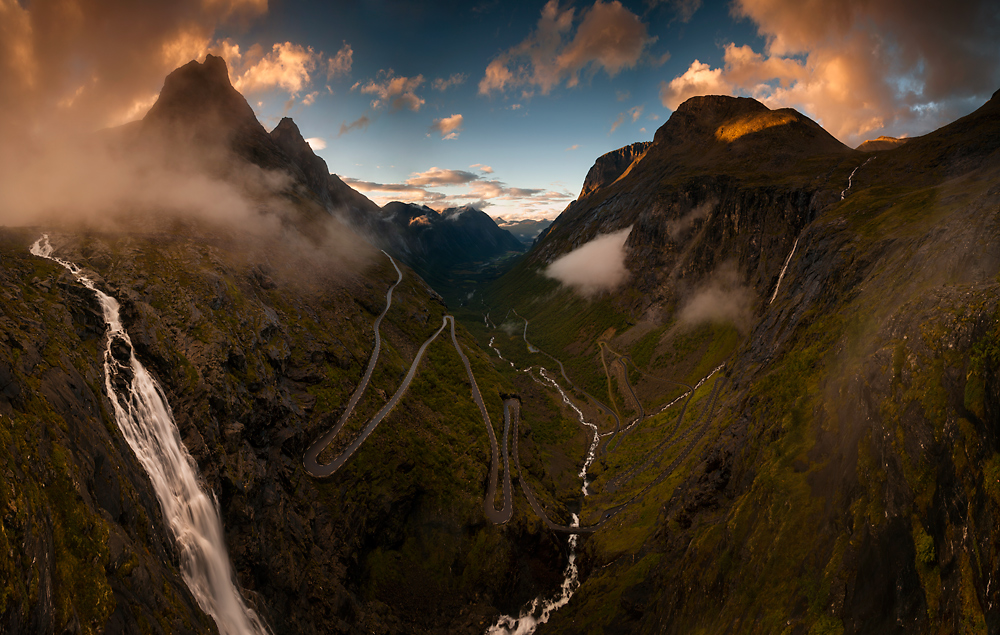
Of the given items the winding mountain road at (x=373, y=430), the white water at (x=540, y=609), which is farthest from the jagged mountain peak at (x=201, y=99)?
the white water at (x=540, y=609)

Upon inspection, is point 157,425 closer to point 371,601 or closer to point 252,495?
point 252,495

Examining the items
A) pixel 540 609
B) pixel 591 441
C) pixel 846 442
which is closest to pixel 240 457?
pixel 540 609

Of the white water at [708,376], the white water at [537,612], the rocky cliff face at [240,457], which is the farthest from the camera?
the white water at [708,376]

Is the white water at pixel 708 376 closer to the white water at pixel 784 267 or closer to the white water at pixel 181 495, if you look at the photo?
the white water at pixel 784 267

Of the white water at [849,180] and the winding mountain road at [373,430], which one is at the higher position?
the white water at [849,180]

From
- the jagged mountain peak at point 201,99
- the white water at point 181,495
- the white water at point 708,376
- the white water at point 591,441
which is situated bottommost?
the white water at point 591,441

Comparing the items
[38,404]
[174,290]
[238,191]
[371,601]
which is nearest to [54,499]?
[38,404]

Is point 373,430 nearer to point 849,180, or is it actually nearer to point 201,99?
point 849,180
